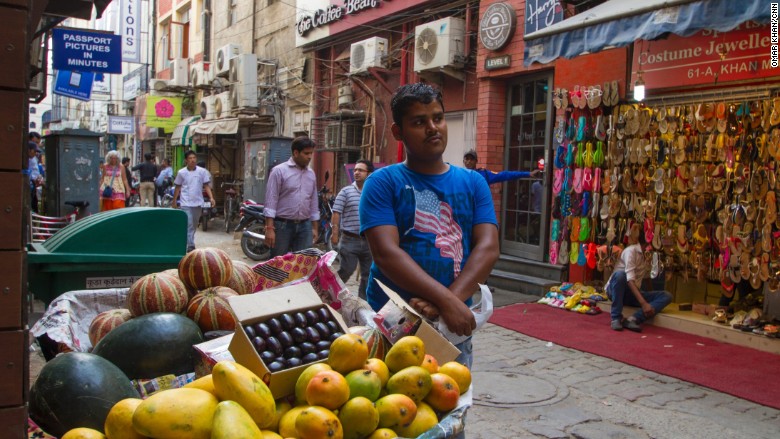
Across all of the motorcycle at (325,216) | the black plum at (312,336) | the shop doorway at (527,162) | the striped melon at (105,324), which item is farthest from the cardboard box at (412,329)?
the motorcycle at (325,216)

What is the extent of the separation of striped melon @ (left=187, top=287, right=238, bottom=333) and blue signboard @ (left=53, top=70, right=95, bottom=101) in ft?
47.2

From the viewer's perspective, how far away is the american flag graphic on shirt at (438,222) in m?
2.67

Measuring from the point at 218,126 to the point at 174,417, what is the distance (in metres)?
19.1

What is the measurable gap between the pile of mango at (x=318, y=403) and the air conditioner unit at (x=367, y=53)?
11861 mm

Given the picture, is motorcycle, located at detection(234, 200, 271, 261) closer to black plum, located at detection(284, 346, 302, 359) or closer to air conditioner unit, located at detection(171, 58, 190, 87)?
black plum, located at detection(284, 346, 302, 359)

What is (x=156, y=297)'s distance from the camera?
119 inches

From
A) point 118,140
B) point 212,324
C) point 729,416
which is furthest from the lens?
point 118,140

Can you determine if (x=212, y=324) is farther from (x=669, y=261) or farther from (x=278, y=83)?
(x=278, y=83)

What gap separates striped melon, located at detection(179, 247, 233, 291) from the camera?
3295 mm

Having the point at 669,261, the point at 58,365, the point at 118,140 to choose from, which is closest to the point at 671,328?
the point at 669,261

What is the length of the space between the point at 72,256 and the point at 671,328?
19.8 ft

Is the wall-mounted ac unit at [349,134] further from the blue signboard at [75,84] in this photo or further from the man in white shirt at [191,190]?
the blue signboard at [75,84]

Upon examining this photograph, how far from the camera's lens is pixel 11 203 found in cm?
170

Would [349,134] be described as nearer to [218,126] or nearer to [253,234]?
[253,234]
